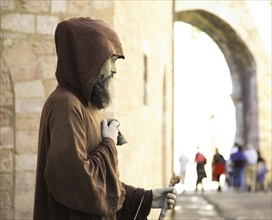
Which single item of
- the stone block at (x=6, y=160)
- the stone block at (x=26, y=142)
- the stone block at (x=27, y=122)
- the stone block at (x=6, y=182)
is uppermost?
the stone block at (x=27, y=122)

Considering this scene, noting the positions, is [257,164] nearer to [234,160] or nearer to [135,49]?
[234,160]

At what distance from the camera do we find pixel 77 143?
7.13 ft

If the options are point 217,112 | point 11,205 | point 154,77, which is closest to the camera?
point 11,205

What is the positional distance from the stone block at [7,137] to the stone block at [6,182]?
9.7 inches

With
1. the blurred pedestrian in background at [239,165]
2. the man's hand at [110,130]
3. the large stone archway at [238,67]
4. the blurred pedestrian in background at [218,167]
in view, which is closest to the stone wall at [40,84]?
the man's hand at [110,130]

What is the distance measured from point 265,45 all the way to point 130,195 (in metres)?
A: 14.7

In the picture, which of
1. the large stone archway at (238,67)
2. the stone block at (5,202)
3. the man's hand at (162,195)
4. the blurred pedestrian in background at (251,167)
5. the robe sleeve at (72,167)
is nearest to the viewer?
the robe sleeve at (72,167)

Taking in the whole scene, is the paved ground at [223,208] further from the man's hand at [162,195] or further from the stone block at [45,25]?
the man's hand at [162,195]

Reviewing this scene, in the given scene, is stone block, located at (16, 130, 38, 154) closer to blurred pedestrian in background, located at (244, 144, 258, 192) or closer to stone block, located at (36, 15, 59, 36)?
stone block, located at (36, 15, 59, 36)

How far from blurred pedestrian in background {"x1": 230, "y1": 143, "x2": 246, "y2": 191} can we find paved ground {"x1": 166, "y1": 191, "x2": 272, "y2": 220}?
6.98ft

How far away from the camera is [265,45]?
16797 mm

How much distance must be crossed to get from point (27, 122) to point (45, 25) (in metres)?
0.86

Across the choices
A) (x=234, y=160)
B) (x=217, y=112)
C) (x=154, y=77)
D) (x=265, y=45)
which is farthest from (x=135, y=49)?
(x=217, y=112)

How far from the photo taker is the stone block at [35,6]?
5.37 m
